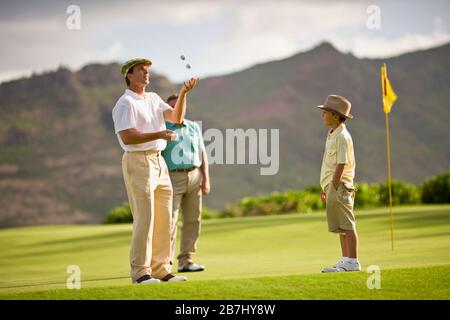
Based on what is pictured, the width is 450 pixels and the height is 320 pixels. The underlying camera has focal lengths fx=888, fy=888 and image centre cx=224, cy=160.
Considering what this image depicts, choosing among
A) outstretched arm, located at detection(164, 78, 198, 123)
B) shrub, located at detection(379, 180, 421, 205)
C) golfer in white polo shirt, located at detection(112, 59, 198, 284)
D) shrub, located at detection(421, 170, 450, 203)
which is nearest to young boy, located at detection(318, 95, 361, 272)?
outstretched arm, located at detection(164, 78, 198, 123)

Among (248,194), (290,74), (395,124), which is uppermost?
(290,74)

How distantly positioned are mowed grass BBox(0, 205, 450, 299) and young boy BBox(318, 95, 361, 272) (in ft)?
1.48

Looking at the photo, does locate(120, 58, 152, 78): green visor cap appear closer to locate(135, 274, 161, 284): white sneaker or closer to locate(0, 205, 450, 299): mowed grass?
locate(135, 274, 161, 284): white sneaker

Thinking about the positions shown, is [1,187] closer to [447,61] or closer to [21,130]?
[21,130]

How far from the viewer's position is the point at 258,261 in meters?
11.0

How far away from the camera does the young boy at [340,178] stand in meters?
8.35

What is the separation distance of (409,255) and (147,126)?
3.61 metres

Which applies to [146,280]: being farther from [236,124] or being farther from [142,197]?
[236,124]

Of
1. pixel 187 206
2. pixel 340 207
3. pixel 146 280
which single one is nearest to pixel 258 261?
pixel 187 206

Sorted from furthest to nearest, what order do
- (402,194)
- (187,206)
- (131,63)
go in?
(402,194)
(187,206)
(131,63)

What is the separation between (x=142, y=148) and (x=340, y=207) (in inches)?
78.0

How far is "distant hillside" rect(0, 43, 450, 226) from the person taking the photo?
4688cm

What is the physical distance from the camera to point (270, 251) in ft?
42.4

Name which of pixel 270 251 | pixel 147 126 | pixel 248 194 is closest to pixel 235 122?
pixel 248 194
